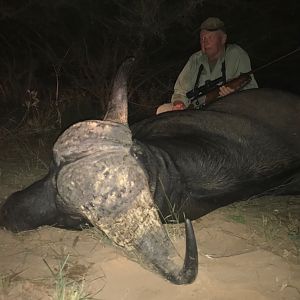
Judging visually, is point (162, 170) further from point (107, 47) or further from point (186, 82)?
point (107, 47)

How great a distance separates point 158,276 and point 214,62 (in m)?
3.14

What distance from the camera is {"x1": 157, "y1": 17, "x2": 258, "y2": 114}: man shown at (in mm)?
5133

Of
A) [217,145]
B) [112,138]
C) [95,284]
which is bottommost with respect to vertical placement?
[95,284]

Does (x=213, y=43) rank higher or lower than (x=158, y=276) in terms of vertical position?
higher

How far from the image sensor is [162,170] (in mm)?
2947

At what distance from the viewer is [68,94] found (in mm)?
8250

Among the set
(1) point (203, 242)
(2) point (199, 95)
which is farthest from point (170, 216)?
(2) point (199, 95)

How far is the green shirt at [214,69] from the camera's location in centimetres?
514

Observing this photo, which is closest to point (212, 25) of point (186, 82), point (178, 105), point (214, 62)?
point (214, 62)

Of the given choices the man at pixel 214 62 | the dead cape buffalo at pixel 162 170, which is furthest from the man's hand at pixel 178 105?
the dead cape buffalo at pixel 162 170

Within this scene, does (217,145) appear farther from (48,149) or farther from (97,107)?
(97,107)

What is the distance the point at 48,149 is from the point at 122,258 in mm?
3021

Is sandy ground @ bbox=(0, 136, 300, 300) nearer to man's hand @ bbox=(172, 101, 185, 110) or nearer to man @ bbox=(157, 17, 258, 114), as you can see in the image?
man's hand @ bbox=(172, 101, 185, 110)

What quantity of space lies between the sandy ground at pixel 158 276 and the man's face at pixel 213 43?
1.98 metres
